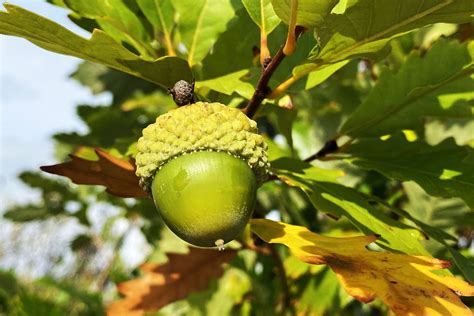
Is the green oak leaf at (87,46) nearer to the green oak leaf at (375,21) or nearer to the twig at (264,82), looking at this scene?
the twig at (264,82)

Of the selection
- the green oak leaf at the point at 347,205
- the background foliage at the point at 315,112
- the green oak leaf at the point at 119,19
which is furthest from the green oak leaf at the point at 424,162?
the green oak leaf at the point at 119,19

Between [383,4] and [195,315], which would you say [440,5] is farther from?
[195,315]

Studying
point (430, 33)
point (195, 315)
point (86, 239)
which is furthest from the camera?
point (86, 239)

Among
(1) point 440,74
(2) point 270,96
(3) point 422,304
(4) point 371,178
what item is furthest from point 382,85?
(4) point 371,178

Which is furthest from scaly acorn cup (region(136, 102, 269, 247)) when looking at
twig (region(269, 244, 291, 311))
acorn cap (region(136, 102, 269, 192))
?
twig (region(269, 244, 291, 311))

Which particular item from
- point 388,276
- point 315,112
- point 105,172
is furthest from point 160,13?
point 315,112

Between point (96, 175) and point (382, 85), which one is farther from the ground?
point (382, 85)

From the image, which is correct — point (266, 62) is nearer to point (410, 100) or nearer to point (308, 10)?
point (308, 10)
